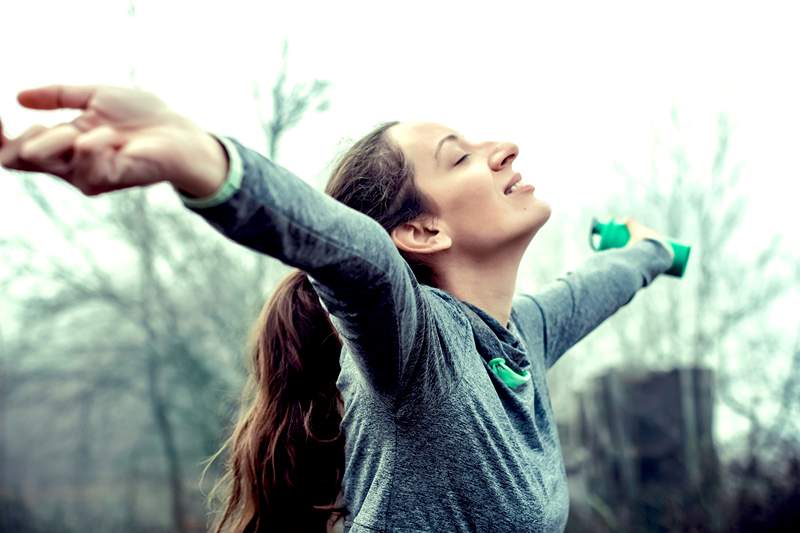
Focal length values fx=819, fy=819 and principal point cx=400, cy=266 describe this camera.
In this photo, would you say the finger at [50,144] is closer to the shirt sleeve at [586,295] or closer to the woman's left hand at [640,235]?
the shirt sleeve at [586,295]

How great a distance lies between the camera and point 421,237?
1.68 metres

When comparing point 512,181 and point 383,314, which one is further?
point 512,181

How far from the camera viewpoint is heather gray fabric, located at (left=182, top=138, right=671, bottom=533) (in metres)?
1.00

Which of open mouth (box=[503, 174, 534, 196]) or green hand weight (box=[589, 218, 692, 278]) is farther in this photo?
green hand weight (box=[589, 218, 692, 278])

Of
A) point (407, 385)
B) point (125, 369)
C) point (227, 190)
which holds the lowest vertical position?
point (125, 369)

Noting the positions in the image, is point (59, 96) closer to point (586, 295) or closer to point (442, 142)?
point (442, 142)

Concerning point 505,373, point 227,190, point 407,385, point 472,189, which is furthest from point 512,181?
point 227,190

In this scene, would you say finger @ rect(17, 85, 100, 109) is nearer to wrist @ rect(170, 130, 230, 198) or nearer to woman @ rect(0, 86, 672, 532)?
woman @ rect(0, 86, 672, 532)

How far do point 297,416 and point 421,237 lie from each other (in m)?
0.52

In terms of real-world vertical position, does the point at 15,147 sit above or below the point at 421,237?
above

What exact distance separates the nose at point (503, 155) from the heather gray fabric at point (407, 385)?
1.06 feet

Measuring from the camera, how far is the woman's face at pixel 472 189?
165 cm

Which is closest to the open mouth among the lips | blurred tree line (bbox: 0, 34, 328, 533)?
the lips

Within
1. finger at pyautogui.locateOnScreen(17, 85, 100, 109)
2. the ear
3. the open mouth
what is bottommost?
the ear
